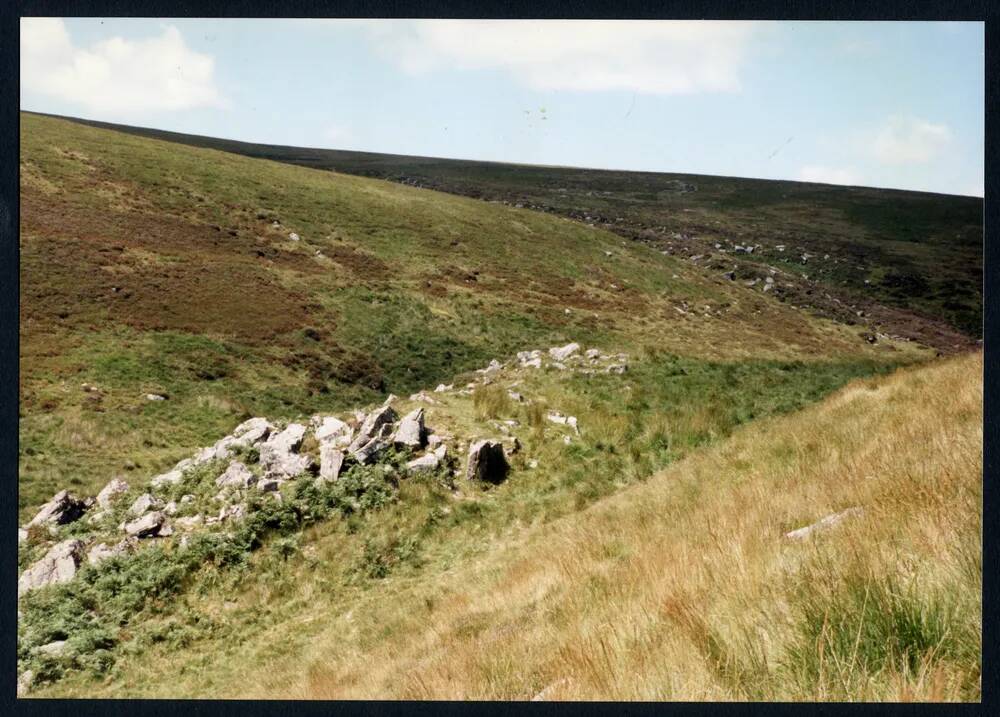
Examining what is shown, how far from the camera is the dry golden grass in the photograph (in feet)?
9.03

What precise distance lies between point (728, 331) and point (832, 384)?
584 inches

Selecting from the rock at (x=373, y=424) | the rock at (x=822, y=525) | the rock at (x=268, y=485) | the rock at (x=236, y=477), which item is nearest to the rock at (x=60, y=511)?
the rock at (x=236, y=477)

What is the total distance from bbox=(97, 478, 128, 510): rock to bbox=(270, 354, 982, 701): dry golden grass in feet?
19.1

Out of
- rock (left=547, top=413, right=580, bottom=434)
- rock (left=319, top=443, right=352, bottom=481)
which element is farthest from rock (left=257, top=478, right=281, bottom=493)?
rock (left=547, top=413, right=580, bottom=434)

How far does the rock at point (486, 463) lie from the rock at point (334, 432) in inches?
99.0

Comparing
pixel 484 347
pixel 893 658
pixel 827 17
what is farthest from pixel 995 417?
pixel 484 347

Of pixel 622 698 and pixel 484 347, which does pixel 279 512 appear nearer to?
pixel 622 698

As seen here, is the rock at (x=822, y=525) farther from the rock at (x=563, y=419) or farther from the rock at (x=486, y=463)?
the rock at (x=563, y=419)

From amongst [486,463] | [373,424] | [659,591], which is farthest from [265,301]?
[659,591]

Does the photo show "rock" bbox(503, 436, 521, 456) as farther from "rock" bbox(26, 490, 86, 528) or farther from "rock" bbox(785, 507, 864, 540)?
"rock" bbox(26, 490, 86, 528)

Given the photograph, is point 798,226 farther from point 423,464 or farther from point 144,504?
point 144,504

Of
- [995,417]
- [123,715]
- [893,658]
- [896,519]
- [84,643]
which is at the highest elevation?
[995,417]

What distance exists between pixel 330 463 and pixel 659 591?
7218mm

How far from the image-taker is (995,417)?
5.15 metres
